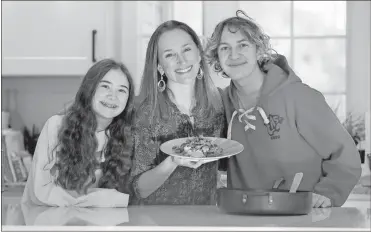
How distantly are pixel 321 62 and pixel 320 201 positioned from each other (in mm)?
2033

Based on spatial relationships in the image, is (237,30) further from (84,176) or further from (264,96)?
(84,176)

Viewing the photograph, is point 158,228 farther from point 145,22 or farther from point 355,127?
point 145,22

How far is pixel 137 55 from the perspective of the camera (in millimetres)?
3770

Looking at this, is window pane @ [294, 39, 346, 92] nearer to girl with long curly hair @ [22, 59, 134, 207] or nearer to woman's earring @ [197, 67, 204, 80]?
woman's earring @ [197, 67, 204, 80]

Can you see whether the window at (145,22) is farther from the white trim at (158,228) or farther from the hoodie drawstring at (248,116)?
the white trim at (158,228)

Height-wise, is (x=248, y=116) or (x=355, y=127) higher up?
(x=248, y=116)

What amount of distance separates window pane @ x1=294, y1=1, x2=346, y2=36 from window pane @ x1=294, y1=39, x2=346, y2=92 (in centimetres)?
6

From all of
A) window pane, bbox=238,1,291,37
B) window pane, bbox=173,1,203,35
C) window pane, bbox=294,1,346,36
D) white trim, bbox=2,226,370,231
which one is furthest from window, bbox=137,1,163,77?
white trim, bbox=2,226,370,231

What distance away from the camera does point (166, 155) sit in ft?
7.36

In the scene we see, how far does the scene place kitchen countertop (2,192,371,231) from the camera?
4.57 ft

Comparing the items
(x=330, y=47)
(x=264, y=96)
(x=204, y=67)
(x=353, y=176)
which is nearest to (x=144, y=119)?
(x=204, y=67)

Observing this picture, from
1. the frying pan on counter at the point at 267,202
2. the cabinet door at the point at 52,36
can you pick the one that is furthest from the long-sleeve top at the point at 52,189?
the cabinet door at the point at 52,36

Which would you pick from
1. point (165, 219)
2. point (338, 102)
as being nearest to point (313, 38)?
point (338, 102)

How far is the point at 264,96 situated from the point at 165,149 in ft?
1.44
